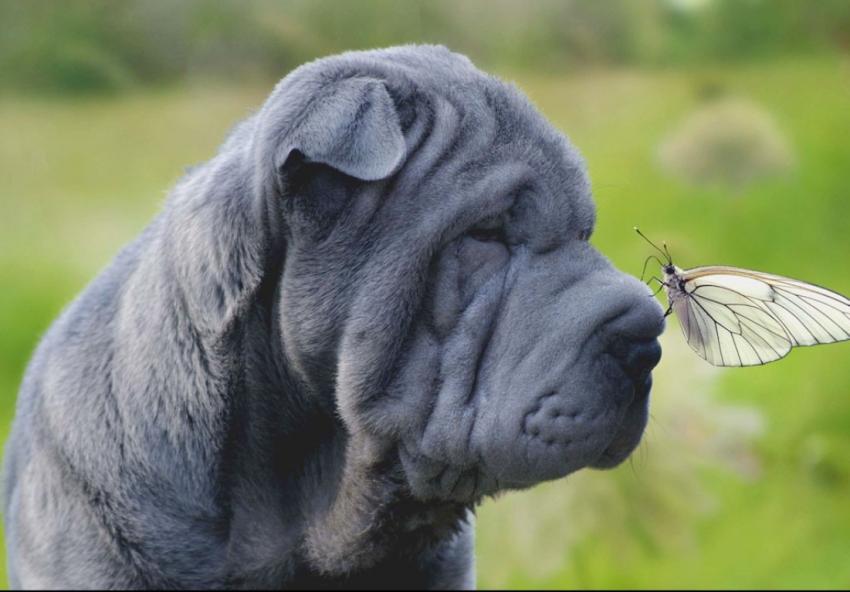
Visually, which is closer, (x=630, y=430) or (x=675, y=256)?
(x=630, y=430)

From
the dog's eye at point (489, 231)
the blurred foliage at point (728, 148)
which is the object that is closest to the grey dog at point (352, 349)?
the dog's eye at point (489, 231)

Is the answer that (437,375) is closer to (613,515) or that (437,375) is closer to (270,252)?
(270,252)

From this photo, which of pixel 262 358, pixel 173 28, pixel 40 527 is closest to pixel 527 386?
pixel 262 358

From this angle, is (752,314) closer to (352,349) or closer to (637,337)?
(637,337)

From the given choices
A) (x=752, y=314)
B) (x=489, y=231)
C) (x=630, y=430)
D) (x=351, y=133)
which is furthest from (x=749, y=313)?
(x=351, y=133)

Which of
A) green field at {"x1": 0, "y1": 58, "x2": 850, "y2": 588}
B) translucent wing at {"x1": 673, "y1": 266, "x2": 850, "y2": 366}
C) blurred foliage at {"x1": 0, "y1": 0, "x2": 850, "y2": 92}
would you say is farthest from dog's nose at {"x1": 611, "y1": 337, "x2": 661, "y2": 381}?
blurred foliage at {"x1": 0, "y1": 0, "x2": 850, "y2": 92}

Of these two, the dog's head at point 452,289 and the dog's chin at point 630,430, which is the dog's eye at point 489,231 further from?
the dog's chin at point 630,430

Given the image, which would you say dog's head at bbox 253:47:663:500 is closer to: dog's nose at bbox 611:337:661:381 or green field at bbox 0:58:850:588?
dog's nose at bbox 611:337:661:381
